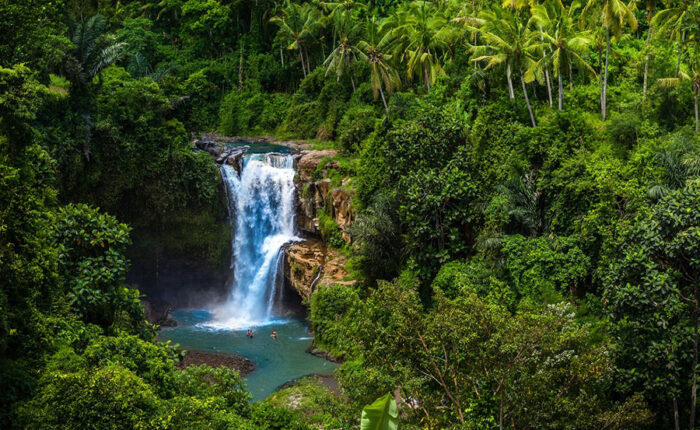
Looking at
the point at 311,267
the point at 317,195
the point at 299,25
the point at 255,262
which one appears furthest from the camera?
the point at 299,25

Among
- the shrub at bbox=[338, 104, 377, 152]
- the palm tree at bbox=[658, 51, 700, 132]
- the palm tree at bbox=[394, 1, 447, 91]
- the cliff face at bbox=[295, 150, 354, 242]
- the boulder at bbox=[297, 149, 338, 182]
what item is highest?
the palm tree at bbox=[394, 1, 447, 91]

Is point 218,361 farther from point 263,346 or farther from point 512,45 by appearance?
point 512,45

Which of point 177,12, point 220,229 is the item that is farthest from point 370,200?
point 177,12

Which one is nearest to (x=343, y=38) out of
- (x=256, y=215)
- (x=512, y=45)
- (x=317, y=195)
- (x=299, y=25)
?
(x=299, y=25)

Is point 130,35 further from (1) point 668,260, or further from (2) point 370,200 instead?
(1) point 668,260

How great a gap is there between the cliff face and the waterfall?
0.68 m

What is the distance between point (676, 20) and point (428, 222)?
1174cm

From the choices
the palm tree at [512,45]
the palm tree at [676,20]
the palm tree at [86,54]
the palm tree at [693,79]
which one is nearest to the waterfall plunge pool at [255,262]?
the palm tree at [86,54]

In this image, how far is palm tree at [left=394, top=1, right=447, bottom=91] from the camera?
3114cm

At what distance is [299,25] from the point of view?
4594 cm

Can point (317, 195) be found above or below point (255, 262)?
above

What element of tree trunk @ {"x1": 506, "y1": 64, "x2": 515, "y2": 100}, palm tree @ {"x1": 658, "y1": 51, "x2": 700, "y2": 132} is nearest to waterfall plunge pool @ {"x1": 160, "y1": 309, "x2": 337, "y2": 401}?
tree trunk @ {"x1": 506, "y1": 64, "x2": 515, "y2": 100}

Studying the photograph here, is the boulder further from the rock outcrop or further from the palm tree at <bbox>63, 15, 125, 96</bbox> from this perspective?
the palm tree at <bbox>63, 15, 125, 96</bbox>

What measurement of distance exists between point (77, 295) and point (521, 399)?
449 inches
